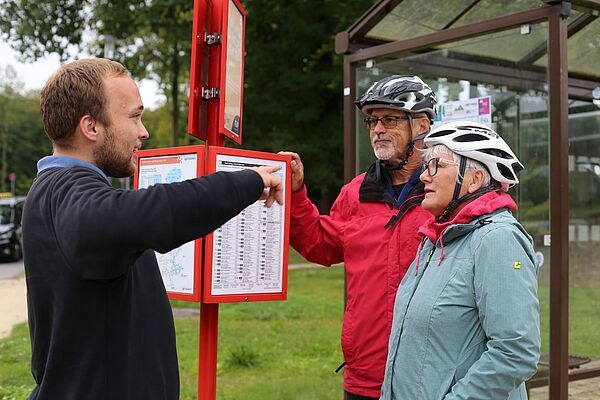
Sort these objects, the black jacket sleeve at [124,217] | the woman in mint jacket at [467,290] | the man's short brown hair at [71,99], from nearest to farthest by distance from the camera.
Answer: the black jacket sleeve at [124,217] → the man's short brown hair at [71,99] → the woman in mint jacket at [467,290]

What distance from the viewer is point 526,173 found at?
5344 mm

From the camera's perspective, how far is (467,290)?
2.38 m

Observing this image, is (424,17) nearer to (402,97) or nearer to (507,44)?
(507,44)

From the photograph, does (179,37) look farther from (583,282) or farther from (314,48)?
(583,282)

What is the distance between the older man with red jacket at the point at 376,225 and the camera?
3.13 meters

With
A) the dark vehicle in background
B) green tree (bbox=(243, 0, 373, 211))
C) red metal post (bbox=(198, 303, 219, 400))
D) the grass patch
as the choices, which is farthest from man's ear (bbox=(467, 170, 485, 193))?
the dark vehicle in background

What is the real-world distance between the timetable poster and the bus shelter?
7.82 feet

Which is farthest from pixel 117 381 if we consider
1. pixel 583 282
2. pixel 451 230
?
pixel 583 282

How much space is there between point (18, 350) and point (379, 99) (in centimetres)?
625

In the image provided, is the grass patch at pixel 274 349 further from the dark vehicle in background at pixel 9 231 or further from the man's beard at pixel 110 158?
the dark vehicle in background at pixel 9 231

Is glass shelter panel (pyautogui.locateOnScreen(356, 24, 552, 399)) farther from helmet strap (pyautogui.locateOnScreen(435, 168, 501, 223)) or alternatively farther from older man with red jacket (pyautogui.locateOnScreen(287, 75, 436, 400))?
helmet strap (pyautogui.locateOnScreen(435, 168, 501, 223))

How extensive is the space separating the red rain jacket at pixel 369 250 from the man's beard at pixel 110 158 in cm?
132

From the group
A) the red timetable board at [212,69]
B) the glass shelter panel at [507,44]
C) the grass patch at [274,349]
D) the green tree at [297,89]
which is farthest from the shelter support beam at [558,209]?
the green tree at [297,89]

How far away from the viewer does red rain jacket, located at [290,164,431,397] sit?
3.12 metres
